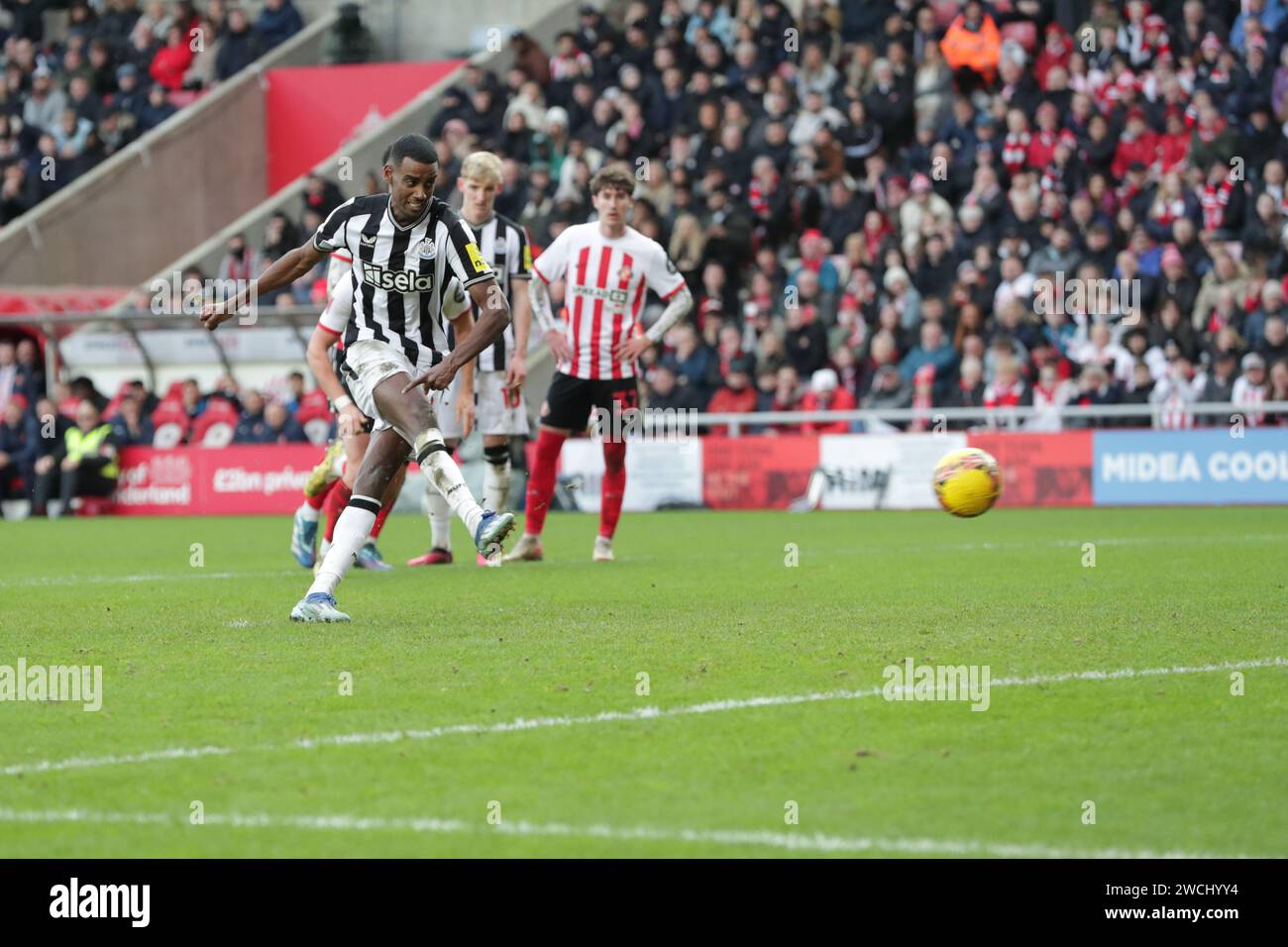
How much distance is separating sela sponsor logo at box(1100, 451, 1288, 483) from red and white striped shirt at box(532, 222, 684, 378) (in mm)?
8061

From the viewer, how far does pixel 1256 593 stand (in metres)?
9.79

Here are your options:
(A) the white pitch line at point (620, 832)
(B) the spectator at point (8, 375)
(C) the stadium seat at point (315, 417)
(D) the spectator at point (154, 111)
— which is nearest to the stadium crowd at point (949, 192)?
(C) the stadium seat at point (315, 417)

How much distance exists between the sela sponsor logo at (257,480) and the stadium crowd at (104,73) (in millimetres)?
8775

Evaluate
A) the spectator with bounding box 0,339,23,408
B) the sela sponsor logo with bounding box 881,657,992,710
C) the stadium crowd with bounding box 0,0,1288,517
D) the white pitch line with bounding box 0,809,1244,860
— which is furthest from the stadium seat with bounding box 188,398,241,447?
the white pitch line with bounding box 0,809,1244,860

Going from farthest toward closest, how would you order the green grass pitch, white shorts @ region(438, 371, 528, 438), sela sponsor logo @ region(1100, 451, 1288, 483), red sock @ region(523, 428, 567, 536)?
sela sponsor logo @ region(1100, 451, 1288, 483)
red sock @ region(523, 428, 567, 536)
white shorts @ region(438, 371, 528, 438)
the green grass pitch

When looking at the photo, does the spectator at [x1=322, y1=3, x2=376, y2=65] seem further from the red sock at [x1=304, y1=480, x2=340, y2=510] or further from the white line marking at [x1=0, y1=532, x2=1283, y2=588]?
the red sock at [x1=304, y1=480, x2=340, y2=510]

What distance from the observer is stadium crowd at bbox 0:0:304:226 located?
30297 mm

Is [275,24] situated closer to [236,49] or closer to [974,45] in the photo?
[236,49]

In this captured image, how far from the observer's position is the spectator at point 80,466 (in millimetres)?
23359

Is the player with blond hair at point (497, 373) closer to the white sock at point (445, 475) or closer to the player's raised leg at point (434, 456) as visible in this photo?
the player's raised leg at point (434, 456)
